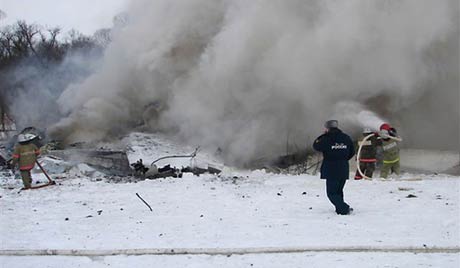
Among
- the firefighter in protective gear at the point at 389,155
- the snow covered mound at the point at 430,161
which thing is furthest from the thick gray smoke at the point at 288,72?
the firefighter in protective gear at the point at 389,155

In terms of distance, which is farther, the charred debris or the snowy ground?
the charred debris

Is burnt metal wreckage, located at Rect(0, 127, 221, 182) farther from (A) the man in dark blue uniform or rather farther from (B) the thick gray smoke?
(A) the man in dark blue uniform

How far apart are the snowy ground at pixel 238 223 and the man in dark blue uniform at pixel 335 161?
0.25m

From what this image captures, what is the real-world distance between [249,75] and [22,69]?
11.7 m

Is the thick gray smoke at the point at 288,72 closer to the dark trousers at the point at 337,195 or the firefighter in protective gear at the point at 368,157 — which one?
the firefighter in protective gear at the point at 368,157

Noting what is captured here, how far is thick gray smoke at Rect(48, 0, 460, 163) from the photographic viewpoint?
1180cm

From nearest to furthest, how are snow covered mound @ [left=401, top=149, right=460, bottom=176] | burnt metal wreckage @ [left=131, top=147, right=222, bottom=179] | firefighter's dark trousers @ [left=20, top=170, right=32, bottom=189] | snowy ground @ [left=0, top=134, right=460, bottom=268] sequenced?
snowy ground @ [left=0, top=134, right=460, bottom=268] → firefighter's dark trousers @ [left=20, top=170, right=32, bottom=189] → burnt metal wreckage @ [left=131, top=147, right=222, bottom=179] → snow covered mound @ [left=401, top=149, right=460, bottom=176]

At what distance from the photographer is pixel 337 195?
5773 millimetres

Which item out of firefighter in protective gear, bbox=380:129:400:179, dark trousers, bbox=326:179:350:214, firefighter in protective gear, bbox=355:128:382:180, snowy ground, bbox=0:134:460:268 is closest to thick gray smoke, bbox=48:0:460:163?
firefighter in protective gear, bbox=355:128:382:180

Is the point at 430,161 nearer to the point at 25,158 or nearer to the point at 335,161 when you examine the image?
the point at 335,161

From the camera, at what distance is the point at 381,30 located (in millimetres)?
11688

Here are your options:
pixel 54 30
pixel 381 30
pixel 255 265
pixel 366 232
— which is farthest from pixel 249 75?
pixel 54 30

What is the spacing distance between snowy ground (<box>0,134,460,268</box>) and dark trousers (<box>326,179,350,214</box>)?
0.45 ft

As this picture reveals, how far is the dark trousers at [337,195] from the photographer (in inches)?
225
